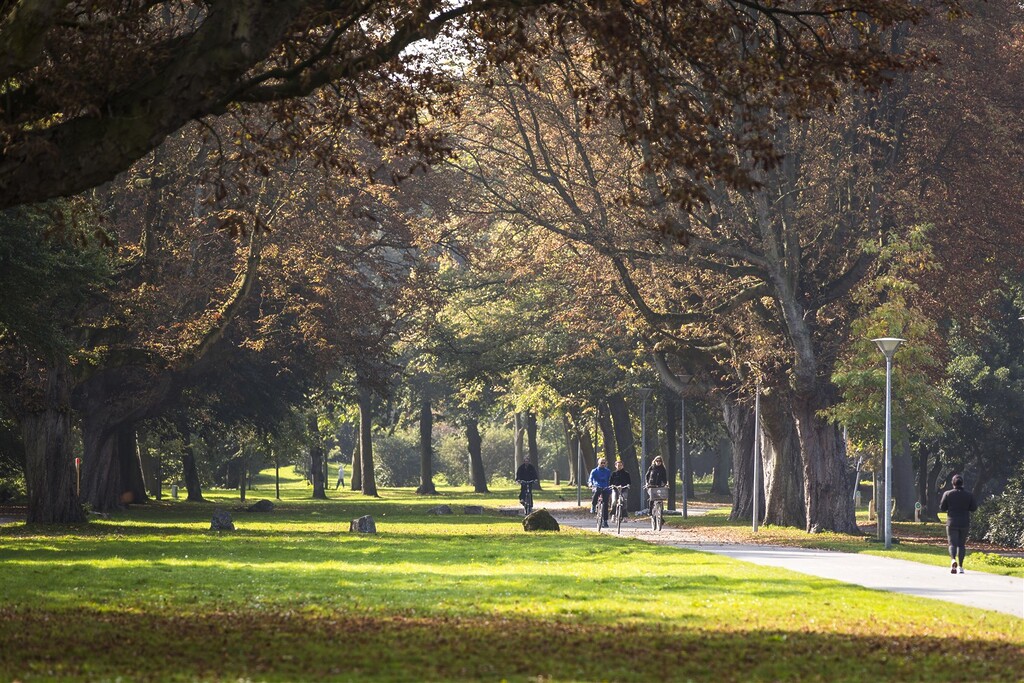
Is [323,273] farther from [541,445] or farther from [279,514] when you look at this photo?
[541,445]

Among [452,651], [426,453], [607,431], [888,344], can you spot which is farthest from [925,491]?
[452,651]

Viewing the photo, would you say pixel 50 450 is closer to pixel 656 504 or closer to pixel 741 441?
pixel 656 504

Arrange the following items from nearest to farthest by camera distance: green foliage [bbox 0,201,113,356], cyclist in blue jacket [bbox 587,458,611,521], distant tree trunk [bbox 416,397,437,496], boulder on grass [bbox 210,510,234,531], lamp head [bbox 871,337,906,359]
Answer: green foliage [bbox 0,201,113,356]
lamp head [bbox 871,337,906,359]
boulder on grass [bbox 210,510,234,531]
cyclist in blue jacket [bbox 587,458,611,521]
distant tree trunk [bbox 416,397,437,496]

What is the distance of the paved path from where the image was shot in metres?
18.1

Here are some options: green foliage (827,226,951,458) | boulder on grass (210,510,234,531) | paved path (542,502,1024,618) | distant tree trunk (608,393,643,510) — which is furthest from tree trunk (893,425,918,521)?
boulder on grass (210,510,234,531)

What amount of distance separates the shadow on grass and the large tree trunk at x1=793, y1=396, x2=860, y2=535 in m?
22.5

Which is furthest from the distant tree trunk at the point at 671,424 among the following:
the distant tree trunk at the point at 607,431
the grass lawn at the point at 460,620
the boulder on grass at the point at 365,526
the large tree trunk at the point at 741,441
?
the grass lawn at the point at 460,620

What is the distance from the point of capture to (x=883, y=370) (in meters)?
32.7

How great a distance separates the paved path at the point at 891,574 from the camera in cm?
1811

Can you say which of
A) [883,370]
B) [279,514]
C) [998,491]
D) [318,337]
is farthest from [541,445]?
→ [883,370]

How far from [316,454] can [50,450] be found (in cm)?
3940

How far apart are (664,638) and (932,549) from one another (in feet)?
62.2

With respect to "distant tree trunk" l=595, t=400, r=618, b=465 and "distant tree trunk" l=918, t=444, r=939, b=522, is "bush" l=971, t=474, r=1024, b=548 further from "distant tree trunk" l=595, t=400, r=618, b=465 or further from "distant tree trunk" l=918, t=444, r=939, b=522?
"distant tree trunk" l=595, t=400, r=618, b=465

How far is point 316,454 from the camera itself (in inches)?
2918
